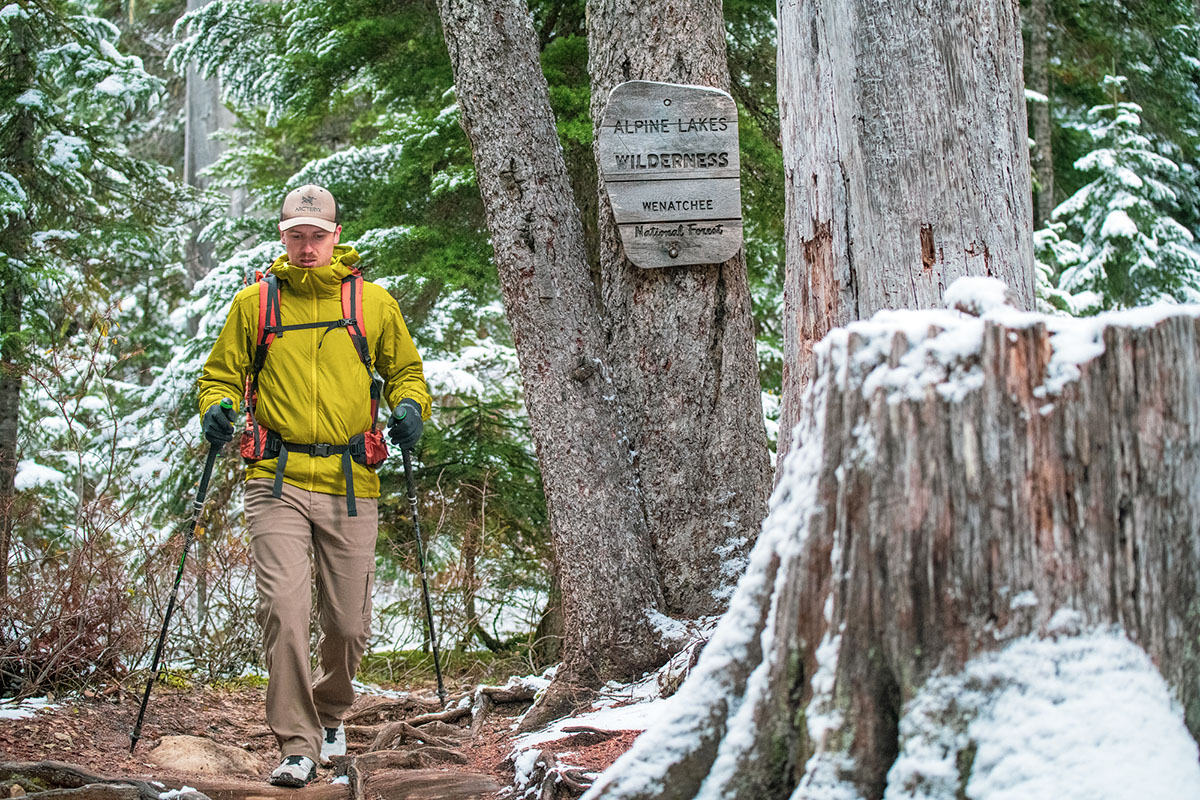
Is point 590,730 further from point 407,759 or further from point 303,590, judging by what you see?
point 303,590

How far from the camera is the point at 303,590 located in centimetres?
458

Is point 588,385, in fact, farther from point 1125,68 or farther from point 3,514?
point 1125,68

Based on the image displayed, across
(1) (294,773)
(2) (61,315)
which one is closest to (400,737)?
(1) (294,773)

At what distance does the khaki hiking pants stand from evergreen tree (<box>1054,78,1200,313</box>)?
1205 centimetres

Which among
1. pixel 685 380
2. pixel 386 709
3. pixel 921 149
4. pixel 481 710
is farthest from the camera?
pixel 386 709

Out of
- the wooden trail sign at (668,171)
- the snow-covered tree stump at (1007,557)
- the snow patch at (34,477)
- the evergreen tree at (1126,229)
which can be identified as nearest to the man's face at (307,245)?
the wooden trail sign at (668,171)

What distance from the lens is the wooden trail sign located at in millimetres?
5199

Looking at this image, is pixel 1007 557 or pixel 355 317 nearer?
pixel 1007 557

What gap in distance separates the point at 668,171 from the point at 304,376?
6.90 feet

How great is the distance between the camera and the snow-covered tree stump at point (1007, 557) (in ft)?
6.90

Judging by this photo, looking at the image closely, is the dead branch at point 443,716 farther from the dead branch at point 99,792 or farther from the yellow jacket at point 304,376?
the dead branch at point 99,792

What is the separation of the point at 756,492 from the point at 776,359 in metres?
4.64

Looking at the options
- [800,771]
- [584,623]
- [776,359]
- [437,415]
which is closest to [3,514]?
[584,623]

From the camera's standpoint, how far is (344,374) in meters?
4.75
